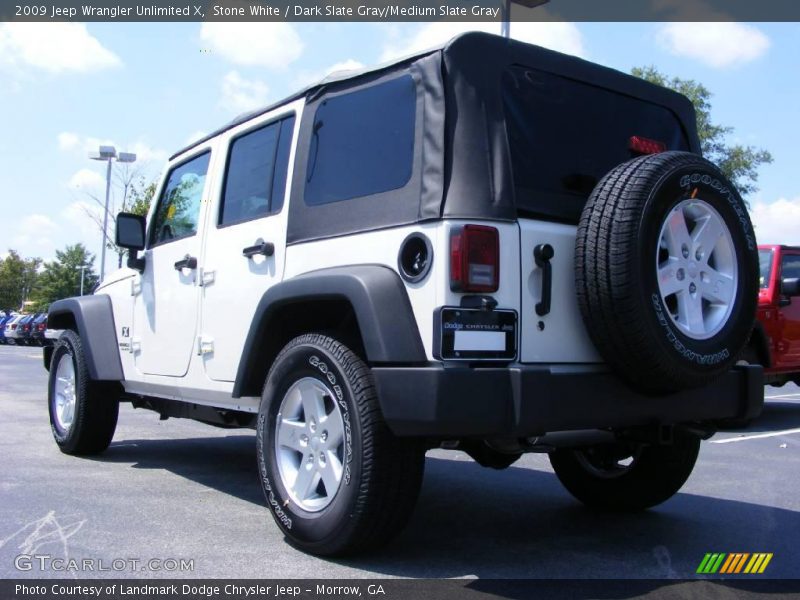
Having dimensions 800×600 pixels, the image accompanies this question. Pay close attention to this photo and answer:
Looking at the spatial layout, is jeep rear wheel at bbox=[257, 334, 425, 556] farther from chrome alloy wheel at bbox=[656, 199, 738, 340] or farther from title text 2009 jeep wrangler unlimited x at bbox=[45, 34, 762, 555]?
chrome alloy wheel at bbox=[656, 199, 738, 340]

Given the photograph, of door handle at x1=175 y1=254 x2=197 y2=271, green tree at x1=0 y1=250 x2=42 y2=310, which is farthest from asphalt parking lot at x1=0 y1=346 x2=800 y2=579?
green tree at x1=0 y1=250 x2=42 y2=310

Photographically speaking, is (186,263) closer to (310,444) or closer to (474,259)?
(310,444)

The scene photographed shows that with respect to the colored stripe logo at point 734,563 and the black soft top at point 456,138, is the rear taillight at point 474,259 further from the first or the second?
the colored stripe logo at point 734,563

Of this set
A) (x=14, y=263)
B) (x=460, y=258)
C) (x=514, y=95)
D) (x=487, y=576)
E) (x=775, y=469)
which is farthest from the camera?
(x=14, y=263)

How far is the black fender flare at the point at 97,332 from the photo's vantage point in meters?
5.80

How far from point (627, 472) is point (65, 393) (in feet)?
14.0

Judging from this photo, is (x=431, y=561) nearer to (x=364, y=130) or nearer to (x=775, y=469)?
(x=364, y=130)

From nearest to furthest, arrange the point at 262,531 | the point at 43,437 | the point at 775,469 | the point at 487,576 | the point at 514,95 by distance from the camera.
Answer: the point at 487,576, the point at 514,95, the point at 262,531, the point at 775,469, the point at 43,437

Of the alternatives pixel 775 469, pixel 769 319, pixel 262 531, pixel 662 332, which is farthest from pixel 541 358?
pixel 769 319

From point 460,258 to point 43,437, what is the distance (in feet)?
17.6

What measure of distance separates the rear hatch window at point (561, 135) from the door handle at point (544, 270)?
0.20 meters

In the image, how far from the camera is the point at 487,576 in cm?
338

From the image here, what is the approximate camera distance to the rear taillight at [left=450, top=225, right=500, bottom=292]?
3111 millimetres

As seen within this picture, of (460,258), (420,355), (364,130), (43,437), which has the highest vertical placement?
(364,130)
